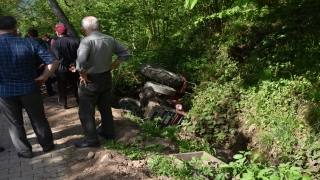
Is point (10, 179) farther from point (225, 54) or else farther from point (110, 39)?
point (225, 54)

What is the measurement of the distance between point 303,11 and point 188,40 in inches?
139

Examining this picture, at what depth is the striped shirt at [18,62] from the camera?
13.4ft

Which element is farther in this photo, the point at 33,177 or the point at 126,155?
the point at 126,155

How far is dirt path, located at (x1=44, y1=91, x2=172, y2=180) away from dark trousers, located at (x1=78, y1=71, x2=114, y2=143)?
0.33 m

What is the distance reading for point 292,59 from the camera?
761 centimetres

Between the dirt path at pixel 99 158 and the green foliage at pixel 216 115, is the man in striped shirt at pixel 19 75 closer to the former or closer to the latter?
the dirt path at pixel 99 158

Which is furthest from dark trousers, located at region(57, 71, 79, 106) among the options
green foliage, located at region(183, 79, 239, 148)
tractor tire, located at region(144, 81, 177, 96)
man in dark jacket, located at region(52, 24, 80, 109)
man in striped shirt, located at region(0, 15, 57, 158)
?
green foliage, located at region(183, 79, 239, 148)

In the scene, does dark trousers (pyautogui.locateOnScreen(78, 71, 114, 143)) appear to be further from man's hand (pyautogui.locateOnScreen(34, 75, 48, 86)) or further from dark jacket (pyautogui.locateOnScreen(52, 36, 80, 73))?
dark jacket (pyautogui.locateOnScreen(52, 36, 80, 73))

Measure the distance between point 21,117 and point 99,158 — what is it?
1.30 meters

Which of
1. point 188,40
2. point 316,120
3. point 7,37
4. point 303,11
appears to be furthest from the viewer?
point 188,40

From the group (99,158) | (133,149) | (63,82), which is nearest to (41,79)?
(99,158)

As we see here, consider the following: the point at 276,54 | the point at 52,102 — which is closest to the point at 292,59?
the point at 276,54

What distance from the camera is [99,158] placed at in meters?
4.46

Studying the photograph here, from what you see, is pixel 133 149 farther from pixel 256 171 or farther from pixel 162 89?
pixel 162 89
